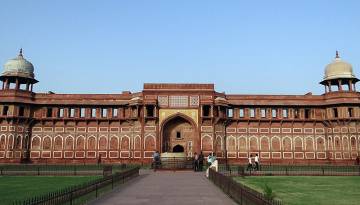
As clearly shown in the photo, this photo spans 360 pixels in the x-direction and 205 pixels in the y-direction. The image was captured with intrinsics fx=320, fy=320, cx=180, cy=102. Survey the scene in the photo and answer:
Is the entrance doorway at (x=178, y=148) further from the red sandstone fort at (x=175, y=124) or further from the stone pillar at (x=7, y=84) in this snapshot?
the stone pillar at (x=7, y=84)

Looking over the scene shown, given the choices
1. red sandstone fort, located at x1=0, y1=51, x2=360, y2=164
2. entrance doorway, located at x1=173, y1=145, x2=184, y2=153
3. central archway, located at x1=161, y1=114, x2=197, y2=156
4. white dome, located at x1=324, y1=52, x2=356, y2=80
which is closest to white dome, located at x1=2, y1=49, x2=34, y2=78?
red sandstone fort, located at x1=0, y1=51, x2=360, y2=164

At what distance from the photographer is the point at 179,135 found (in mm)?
40312

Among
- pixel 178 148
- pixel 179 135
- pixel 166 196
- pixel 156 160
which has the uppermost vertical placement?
pixel 179 135

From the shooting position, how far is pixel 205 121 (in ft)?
129

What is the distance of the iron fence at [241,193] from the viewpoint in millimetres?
7759

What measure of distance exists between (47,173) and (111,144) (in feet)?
56.0

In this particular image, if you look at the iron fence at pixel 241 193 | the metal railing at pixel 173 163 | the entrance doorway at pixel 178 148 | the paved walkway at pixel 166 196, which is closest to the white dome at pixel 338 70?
the entrance doorway at pixel 178 148

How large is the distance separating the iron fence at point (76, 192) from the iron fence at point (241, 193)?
206 inches

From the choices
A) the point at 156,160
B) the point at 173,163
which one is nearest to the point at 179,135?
the point at 156,160

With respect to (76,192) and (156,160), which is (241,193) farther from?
(156,160)

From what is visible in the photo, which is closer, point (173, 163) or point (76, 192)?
point (76, 192)

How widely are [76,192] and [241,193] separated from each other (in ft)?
18.0

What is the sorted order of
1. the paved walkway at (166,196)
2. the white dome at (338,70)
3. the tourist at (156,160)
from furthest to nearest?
the white dome at (338,70)
the tourist at (156,160)
the paved walkway at (166,196)

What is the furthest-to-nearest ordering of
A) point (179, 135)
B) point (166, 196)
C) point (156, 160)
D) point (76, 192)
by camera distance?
1. point (179, 135)
2. point (156, 160)
3. point (166, 196)
4. point (76, 192)
